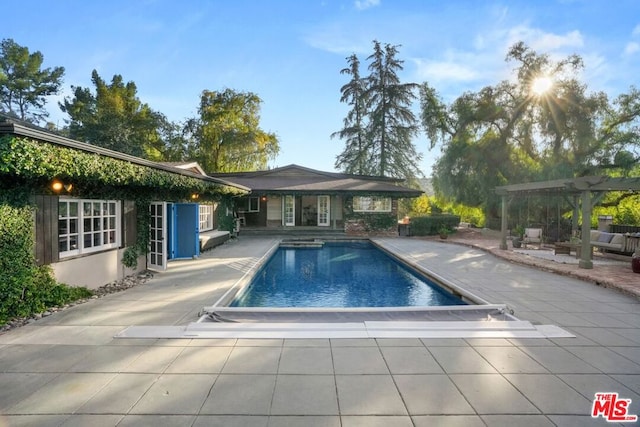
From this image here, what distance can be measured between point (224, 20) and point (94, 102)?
81.9 ft

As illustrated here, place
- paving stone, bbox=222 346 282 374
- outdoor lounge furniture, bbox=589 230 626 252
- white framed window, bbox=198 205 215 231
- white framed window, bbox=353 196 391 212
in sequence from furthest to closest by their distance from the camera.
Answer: white framed window, bbox=353 196 391 212, white framed window, bbox=198 205 215 231, outdoor lounge furniture, bbox=589 230 626 252, paving stone, bbox=222 346 282 374

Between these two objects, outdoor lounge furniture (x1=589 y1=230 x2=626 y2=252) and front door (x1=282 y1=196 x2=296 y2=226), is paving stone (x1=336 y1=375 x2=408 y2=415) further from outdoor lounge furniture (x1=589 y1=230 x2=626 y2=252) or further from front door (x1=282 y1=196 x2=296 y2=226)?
front door (x1=282 y1=196 x2=296 y2=226)

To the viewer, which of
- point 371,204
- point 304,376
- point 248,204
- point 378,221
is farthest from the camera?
point 248,204

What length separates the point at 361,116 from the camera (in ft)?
100

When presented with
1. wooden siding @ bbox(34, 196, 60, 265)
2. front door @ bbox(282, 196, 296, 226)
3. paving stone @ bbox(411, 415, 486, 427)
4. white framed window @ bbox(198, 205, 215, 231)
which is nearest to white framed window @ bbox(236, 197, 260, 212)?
front door @ bbox(282, 196, 296, 226)

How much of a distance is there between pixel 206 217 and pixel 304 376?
1225 centimetres

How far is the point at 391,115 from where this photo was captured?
95.7ft

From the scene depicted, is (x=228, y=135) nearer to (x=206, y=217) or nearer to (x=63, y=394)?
(x=206, y=217)

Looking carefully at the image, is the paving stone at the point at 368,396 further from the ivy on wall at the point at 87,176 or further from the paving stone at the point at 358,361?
the ivy on wall at the point at 87,176

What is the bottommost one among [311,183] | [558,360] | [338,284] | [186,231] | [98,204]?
[338,284]

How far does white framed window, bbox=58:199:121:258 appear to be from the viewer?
614cm

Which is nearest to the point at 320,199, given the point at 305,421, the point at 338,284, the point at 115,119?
the point at 338,284

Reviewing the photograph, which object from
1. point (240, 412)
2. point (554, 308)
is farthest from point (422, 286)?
point (240, 412)

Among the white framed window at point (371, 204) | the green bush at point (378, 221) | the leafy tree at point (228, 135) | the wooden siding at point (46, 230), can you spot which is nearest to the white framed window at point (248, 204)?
the white framed window at point (371, 204)
